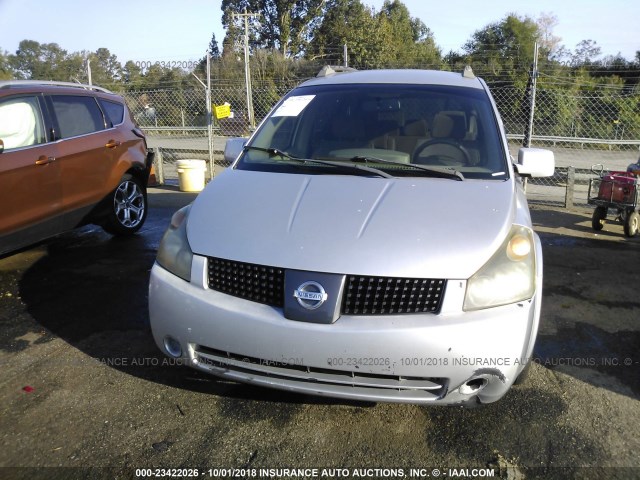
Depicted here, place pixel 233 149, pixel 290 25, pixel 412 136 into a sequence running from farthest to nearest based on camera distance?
pixel 290 25
pixel 233 149
pixel 412 136

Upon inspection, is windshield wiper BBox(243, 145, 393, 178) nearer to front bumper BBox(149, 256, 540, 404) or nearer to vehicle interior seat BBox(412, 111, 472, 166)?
vehicle interior seat BBox(412, 111, 472, 166)

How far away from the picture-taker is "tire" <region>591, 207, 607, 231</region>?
7148mm

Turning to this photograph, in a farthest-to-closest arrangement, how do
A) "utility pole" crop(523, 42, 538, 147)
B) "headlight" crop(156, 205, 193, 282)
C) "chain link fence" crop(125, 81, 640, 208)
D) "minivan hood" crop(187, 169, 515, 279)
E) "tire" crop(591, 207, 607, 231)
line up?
"chain link fence" crop(125, 81, 640, 208) < "utility pole" crop(523, 42, 538, 147) < "tire" crop(591, 207, 607, 231) < "headlight" crop(156, 205, 193, 282) < "minivan hood" crop(187, 169, 515, 279)

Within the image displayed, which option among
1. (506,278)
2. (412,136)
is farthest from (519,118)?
(506,278)

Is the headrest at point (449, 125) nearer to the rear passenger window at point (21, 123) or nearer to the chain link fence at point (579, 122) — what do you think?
the rear passenger window at point (21, 123)

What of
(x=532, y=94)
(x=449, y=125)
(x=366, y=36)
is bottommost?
(x=449, y=125)

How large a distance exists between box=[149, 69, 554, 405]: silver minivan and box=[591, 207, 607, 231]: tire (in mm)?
4695

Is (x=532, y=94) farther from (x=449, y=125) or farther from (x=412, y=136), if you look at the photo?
(x=412, y=136)

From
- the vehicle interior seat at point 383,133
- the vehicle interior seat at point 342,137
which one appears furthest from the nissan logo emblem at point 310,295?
the vehicle interior seat at point 383,133

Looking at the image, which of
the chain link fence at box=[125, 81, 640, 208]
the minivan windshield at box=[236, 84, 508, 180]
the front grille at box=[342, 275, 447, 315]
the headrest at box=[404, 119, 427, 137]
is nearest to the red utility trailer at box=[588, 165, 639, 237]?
the minivan windshield at box=[236, 84, 508, 180]

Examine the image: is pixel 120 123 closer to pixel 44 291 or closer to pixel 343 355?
pixel 44 291

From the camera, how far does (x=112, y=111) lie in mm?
6375

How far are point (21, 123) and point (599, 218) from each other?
22.7ft

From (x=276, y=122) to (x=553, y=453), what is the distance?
2792mm
